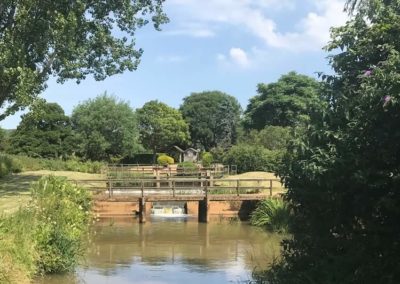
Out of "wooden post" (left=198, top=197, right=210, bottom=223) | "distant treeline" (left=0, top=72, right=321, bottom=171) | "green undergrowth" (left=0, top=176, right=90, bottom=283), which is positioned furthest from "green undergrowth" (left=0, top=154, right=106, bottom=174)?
"green undergrowth" (left=0, top=176, right=90, bottom=283)

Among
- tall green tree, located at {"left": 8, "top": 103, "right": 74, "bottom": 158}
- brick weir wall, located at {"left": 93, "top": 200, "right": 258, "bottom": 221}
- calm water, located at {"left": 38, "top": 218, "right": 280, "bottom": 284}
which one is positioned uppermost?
tall green tree, located at {"left": 8, "top": 103, "right": 74, "bottom": 158}

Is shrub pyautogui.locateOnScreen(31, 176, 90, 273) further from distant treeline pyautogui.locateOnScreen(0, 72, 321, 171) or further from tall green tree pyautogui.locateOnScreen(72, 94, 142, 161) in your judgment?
tall green tree pyautogui.locateOnScreen(72, 94, 142, 161)

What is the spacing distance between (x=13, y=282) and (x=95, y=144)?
52952 mm

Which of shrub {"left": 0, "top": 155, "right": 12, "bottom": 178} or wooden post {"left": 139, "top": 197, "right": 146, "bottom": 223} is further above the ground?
shrub {"left": 0, "top": 155, "right": 12, "bottom": 178}

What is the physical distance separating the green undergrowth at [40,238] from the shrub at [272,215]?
8597mm

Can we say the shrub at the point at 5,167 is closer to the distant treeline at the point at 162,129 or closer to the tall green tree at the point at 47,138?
the distant treeline at the point at 162,129

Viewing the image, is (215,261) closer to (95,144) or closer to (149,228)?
(149,228)

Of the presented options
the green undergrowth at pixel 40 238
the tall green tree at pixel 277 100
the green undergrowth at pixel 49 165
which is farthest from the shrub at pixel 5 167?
the tall green tree at pixel 277 100

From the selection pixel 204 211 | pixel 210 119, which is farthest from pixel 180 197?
pixel 210 119

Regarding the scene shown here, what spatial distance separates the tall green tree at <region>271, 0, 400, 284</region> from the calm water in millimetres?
3345

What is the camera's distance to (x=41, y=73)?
25.0 meters

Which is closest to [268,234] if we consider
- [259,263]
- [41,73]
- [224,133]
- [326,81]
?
[259,263]

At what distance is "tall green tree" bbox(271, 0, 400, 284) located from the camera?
6.79m

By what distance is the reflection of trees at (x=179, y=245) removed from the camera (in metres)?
16.1
